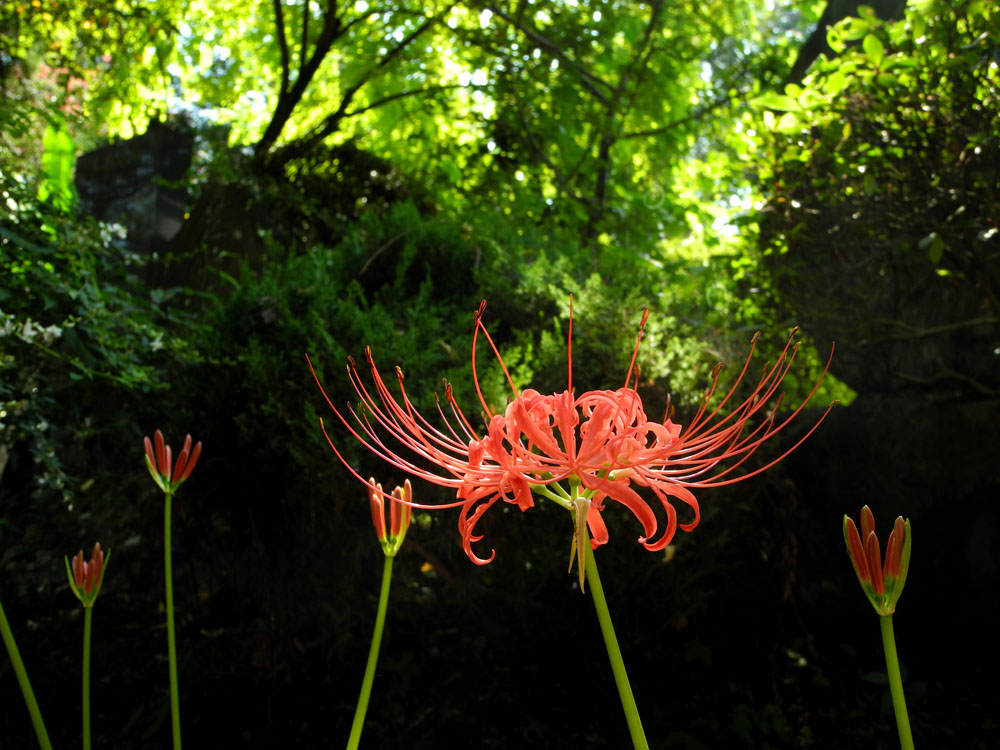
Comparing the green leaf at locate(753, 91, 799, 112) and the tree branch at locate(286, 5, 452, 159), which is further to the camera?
the tree branch at locate(286, 5, 452, 159)

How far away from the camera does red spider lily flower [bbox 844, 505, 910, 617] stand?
93 centimetres

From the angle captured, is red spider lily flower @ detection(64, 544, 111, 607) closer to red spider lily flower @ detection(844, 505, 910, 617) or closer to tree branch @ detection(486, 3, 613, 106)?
red spider lily flower @ detection(844, 505, 910, 617)

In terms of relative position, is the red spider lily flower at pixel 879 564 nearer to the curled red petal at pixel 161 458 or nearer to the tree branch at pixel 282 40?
the curled red petal at pixel 161 458

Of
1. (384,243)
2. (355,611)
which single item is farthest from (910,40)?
(355,611)

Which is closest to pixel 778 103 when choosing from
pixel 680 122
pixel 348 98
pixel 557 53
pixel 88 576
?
pixel 88 576

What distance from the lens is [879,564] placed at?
938 millimetres

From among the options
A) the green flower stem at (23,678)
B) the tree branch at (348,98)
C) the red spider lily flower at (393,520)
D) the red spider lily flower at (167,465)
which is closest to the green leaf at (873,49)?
the red spider lily flower at (393,520)

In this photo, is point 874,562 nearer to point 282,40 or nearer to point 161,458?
point 161,458

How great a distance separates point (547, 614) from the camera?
2766 mm

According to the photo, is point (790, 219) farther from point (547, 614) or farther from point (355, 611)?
point (355, 611)

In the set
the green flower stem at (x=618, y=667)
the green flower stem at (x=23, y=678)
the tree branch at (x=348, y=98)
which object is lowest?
the green flower stem at (x=23, y=678)

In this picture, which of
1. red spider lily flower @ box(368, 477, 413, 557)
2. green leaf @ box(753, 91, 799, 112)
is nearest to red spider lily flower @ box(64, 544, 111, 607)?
red spider lily flower @ box(368, 477, 413, 557)

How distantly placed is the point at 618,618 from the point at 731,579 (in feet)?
1.74

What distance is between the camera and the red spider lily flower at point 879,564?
0.93 meters
